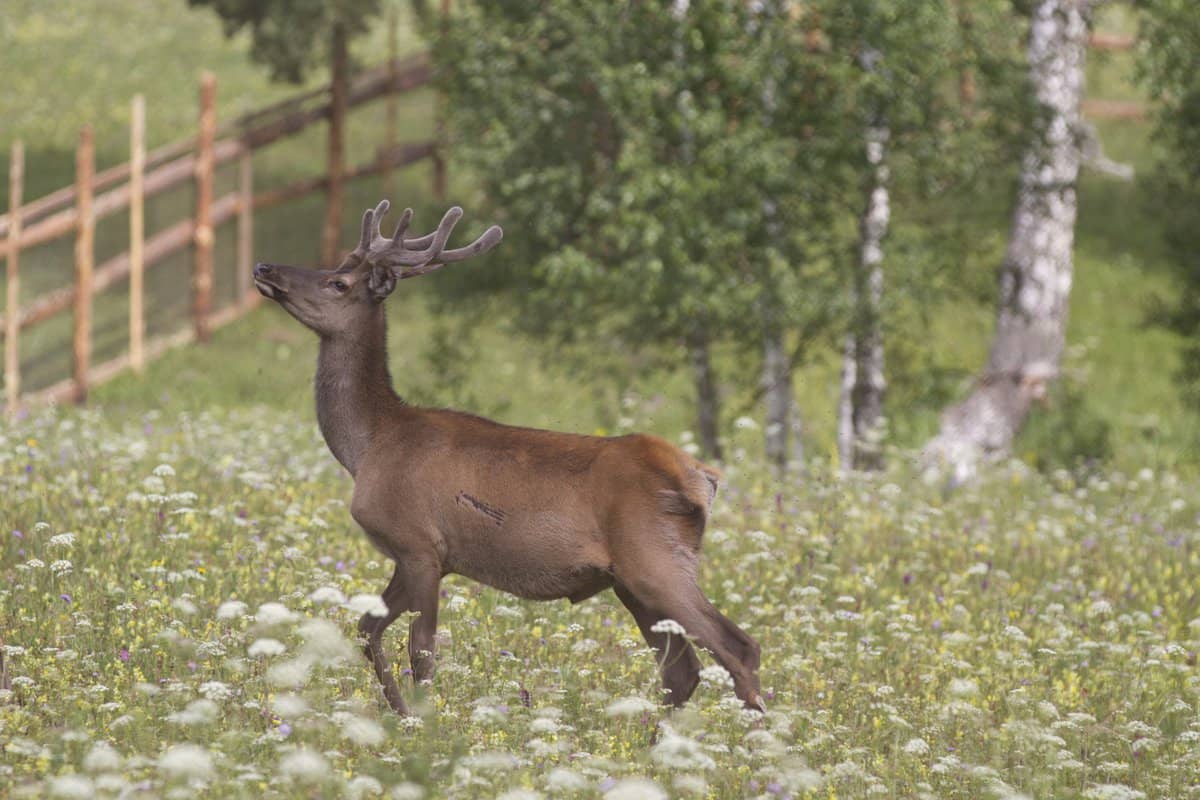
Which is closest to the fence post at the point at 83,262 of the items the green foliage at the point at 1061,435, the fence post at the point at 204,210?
the fence post at the point at 204,210

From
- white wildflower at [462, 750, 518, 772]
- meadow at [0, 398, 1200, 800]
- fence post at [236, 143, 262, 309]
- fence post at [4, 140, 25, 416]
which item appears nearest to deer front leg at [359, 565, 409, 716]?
meadow at [0, 398, 1200, 800]

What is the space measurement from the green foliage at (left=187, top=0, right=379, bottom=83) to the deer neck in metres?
17.2

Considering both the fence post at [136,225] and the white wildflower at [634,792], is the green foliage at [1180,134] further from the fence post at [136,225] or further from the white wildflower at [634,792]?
the white wildflower at [634,792]

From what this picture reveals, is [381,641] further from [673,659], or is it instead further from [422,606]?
[673,659]

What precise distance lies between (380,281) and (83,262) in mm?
13410

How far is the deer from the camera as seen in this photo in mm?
6215

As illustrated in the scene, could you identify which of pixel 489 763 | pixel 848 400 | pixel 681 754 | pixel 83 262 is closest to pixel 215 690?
pixel 489 763

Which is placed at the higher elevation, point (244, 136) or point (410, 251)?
point (244, 136)

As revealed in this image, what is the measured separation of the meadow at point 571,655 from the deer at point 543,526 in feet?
0.65

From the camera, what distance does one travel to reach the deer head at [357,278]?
6914 millimetres

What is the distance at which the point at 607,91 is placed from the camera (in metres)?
13.8

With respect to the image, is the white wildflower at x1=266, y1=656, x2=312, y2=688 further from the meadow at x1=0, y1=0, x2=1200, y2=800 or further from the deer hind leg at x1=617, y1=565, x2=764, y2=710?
the deer hind leg at x1=617, y1=565, x2=764, y2=710

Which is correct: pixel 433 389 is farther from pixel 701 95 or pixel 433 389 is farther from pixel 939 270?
pixel 939 270

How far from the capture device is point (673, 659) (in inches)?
257
